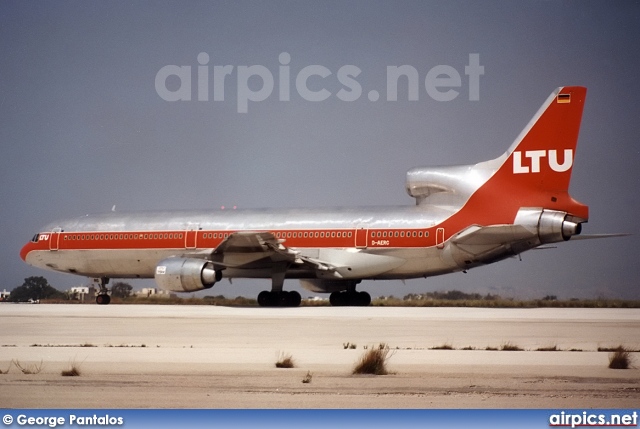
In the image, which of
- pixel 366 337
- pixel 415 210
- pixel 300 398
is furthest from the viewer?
pixel 415 210

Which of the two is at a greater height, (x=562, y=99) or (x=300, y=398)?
(x=562, y=99)

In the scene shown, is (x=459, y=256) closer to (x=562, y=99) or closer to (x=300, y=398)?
(x=562, y=99)

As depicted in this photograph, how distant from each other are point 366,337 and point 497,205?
1425cm

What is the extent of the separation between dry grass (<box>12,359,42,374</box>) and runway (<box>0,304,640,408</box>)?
79 millimetres

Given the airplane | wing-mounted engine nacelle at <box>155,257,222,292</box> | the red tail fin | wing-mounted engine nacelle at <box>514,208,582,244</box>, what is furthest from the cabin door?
wing-mounted engine nacelle at <box>514,208,582,244</box>

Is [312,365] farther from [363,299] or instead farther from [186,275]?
[363,299]

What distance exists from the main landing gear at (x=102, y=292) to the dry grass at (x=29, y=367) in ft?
82.3

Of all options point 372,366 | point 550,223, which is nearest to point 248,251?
point 550,223

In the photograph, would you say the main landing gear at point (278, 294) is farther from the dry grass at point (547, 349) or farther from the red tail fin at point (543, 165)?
the dry grass at point (547, 349)

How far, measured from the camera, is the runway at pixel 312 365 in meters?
8.55

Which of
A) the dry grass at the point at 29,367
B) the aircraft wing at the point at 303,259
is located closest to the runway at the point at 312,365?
the dry grass at the point at 29,367

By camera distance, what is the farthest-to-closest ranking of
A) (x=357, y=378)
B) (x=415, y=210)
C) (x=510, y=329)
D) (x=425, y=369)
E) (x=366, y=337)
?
(x=415, y=210)
(x=510, y=329)
(x=366, y=337)
(x=425, y=369)
(x=357, y=378)

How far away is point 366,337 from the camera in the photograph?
1606cm

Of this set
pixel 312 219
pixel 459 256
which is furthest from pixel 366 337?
pixel 312 219
